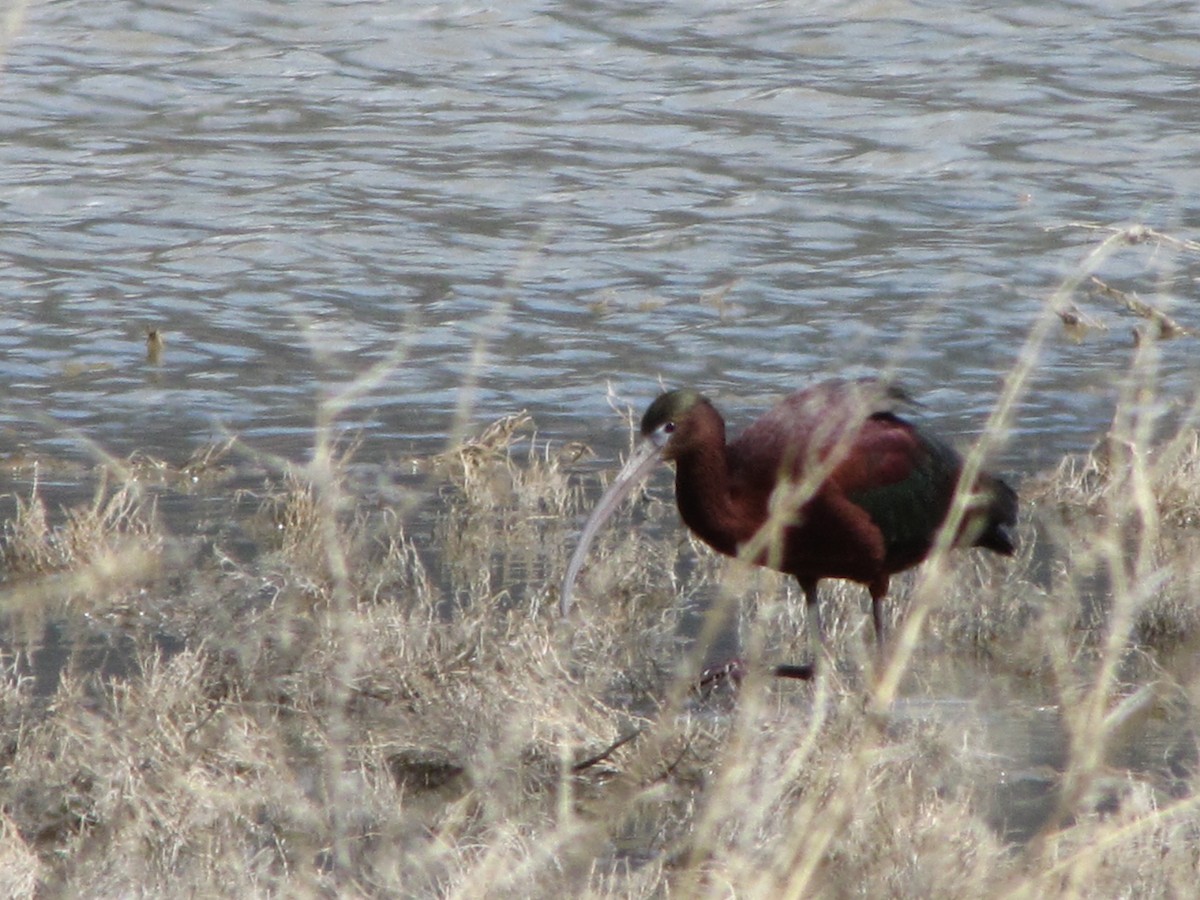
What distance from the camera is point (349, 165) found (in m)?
14.5

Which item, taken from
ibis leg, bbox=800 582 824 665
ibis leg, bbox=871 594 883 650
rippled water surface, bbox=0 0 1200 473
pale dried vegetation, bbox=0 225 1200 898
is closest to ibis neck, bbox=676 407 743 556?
pale dried vegetation, bbox=0 225 1200 898

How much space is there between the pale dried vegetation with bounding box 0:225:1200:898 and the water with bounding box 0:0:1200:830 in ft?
7.47

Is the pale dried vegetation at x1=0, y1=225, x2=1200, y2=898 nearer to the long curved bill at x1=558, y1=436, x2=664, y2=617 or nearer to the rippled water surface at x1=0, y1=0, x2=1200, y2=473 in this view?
the long curved bill at x1=558, y1=436, x2=664, y2=617

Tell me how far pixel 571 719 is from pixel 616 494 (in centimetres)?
75

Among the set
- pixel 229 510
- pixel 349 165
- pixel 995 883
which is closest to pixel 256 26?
pixel 349 165

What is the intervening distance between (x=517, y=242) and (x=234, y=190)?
2112 mm

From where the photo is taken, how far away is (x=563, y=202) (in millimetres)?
13820

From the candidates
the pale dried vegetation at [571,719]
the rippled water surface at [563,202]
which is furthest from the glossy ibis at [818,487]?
the rippled water surface at [563,202]

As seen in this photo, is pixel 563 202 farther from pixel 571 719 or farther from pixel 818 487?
pixel 571 719

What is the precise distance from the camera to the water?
1045 centimetres

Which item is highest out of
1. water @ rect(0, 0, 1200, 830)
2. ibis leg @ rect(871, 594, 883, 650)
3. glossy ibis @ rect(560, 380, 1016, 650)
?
glossy ibis @ rect(560, 380, 1016, 650)

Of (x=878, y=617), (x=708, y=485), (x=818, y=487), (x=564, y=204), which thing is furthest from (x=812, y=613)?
(x=564, y=204)

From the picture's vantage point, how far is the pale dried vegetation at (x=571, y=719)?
388 cm

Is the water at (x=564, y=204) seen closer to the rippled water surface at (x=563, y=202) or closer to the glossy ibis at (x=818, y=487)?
the rippled water surface at (x=563, y=202)
